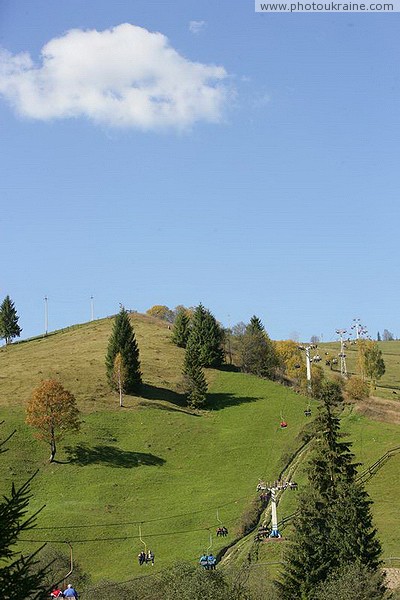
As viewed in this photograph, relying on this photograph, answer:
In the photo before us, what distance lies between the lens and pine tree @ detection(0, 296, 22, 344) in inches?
7003

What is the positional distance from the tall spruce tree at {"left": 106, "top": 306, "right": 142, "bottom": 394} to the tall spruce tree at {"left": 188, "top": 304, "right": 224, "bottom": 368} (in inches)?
644

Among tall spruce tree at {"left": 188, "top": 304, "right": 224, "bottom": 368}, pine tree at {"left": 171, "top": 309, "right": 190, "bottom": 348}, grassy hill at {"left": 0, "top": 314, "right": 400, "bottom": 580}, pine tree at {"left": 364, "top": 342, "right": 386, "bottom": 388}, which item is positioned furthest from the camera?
pine tree at {"left": 364, "top": 342, "right": 386, "bottom": 388}

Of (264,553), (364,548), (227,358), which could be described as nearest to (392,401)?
(227,358)

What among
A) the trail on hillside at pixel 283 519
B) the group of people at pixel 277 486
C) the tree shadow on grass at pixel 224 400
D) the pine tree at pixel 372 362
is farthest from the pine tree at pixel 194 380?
the pine tree at pixel 372 362

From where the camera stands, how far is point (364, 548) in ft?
164

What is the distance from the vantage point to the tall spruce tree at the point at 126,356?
118m

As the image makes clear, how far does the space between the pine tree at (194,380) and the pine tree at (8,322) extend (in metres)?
66.6

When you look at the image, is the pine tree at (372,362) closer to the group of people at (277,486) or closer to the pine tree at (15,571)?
the group of people at (277,486)

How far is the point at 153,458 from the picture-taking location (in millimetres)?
94000

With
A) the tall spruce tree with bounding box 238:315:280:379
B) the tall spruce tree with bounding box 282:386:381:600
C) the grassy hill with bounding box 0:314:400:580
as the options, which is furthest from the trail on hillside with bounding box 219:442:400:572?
the tall spruce tree with bounding box 238:315:280:379

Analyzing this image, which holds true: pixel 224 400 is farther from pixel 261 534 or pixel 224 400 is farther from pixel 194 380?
pixel 261 534

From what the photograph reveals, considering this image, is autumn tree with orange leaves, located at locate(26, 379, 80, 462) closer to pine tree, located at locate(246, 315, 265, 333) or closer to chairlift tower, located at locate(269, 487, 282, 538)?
chairlift tower, located at locate(269, 487, 282, 538)

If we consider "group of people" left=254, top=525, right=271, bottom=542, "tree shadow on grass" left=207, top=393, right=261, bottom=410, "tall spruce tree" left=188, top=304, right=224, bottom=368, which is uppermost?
"tall spruce tree" left=188, top=304, right=224, bottom=368

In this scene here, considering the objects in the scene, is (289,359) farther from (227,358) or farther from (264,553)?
(264,553)
